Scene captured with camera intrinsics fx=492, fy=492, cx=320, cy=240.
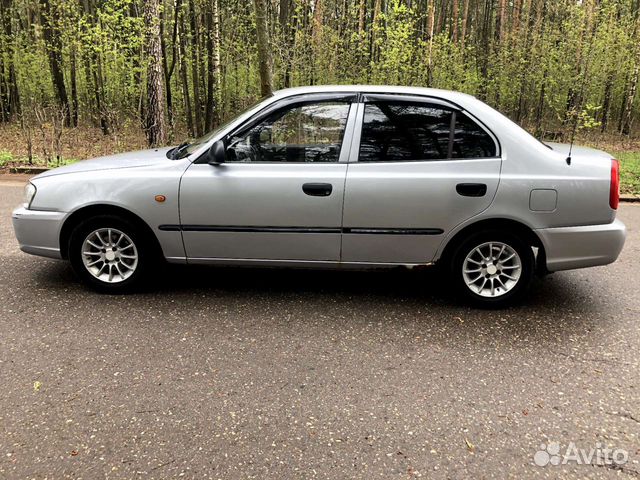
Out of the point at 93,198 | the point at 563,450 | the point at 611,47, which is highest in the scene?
the point at 611,47

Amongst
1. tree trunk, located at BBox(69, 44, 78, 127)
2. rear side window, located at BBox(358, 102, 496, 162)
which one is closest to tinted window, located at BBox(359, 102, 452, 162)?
rear side window, located at BBox(358, 102, 496, 162)

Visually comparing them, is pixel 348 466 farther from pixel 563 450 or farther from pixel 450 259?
pixel 450 259

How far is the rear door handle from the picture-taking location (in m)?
3.93

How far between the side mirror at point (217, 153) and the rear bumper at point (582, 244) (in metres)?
2.60

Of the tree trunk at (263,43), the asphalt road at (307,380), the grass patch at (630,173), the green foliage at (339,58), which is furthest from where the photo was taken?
the green foliage at (339,58)

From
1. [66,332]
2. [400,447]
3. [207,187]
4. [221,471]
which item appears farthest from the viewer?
[207,187]

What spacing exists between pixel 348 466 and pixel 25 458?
1.54 meters

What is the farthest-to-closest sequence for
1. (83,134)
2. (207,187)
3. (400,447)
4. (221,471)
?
(83,134) < (207,187) < (400,447) < (221,471)

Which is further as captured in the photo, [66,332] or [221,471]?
[66,332]

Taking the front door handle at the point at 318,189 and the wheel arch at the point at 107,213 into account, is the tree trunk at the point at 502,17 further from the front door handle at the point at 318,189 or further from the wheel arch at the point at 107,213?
the wheel arch at the point at 107,213

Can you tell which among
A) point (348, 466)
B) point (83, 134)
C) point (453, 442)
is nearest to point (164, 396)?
point (348, 466)

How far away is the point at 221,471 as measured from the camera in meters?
2.29

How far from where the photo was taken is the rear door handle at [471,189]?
12.9ft

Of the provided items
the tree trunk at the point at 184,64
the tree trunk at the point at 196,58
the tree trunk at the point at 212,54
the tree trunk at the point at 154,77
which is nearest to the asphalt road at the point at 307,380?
the tree trunk at the point at 154,77
